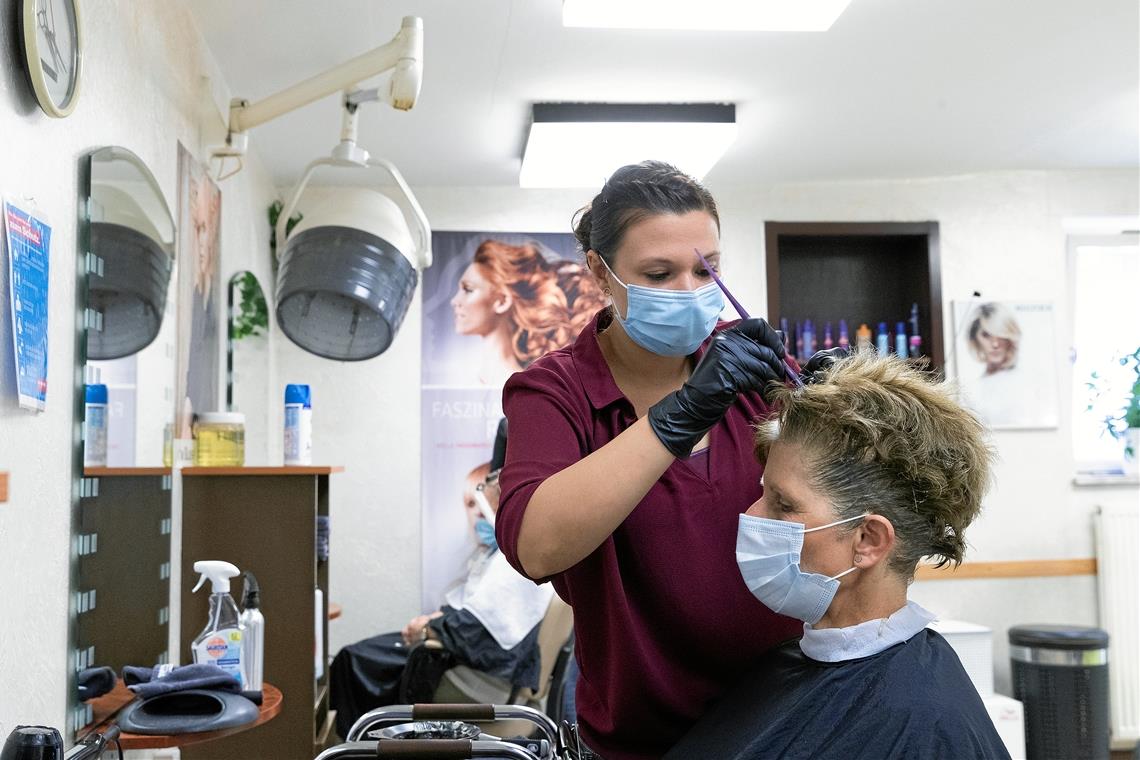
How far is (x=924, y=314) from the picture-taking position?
17.4 feet

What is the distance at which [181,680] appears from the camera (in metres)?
1.96

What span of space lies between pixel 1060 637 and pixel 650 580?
12.2ft

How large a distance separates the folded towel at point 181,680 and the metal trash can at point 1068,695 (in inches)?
145

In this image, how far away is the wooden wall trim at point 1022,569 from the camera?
16.6 feet

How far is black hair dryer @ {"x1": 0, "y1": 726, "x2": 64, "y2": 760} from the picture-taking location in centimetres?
132

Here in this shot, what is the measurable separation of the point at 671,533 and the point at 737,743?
31 centimetres

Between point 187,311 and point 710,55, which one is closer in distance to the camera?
point 187,311

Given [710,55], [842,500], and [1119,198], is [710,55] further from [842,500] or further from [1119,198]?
[1119,198]

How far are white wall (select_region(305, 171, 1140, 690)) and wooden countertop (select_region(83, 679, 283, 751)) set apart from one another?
260 centimetres

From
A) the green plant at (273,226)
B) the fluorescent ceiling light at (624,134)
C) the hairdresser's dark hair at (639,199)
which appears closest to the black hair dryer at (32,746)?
the hairdresser's dark hair at (639,199)

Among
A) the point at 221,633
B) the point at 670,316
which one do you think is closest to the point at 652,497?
the point at 670,316

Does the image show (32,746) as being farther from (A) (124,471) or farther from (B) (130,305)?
(B) (130,305)

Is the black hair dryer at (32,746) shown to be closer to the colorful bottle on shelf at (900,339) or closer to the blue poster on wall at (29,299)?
the blue poster on wall at (29,299)

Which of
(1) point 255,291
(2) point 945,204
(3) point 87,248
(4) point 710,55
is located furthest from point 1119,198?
(3) point 87,248
